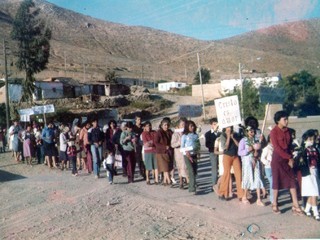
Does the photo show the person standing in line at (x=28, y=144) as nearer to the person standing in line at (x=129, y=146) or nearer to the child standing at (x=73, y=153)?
the child standing at (x=73, y=153)

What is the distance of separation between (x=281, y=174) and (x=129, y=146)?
5.09 meters

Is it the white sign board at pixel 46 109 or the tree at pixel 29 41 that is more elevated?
the tree at pixel 29 41

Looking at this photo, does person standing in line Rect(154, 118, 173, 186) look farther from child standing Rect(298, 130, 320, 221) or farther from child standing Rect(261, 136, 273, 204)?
child standing Rect(298, 130, 320, 221)

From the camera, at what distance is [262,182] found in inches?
372

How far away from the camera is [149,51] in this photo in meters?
115

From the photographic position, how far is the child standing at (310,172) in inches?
324

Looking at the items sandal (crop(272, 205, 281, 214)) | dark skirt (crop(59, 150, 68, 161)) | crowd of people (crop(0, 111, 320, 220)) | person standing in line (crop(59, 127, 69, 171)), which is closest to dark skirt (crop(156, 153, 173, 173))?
crowd of people (crop(0, 111, 320, 220))

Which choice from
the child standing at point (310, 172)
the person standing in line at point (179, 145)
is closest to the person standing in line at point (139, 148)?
the person standing in line at point (179, 145)

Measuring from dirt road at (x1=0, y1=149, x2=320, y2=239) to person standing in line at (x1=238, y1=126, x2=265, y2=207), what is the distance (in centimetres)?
39

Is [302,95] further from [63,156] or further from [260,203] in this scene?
[260,203]

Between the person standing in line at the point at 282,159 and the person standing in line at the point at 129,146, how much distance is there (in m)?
4.94

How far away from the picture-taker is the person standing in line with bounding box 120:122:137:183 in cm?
1262

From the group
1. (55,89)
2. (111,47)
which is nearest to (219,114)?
(55,89)

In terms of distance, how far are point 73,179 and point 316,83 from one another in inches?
1693
